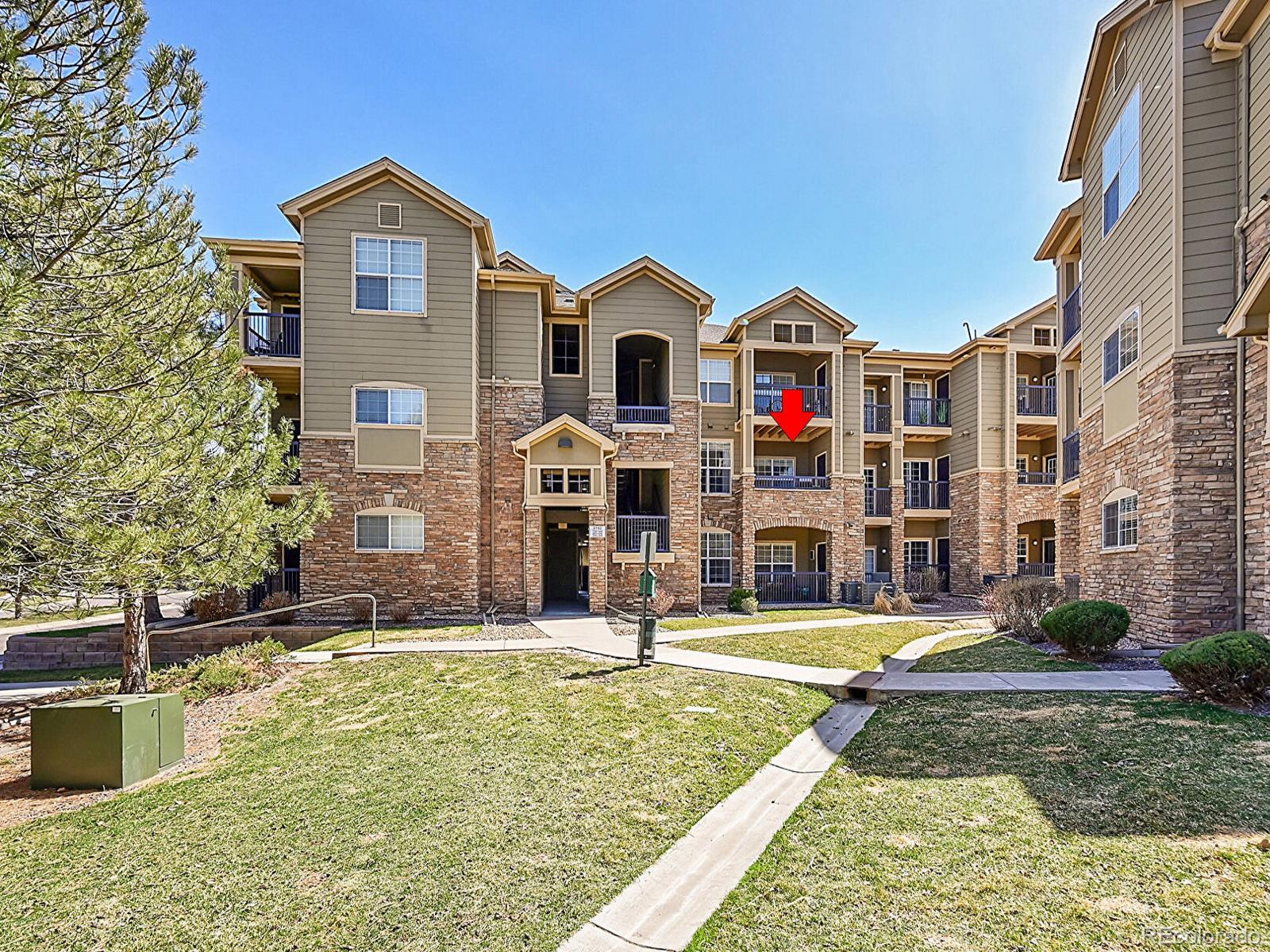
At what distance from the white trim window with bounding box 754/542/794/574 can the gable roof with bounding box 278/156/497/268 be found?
14394 millimetres

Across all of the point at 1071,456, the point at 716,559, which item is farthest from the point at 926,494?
the point at 716,559

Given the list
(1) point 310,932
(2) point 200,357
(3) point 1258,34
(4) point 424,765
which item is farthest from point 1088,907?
(3) point 1258,34

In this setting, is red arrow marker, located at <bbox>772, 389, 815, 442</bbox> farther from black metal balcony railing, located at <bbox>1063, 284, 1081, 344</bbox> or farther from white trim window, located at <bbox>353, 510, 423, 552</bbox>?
white trim window, located at <bbox>353, 510, 423, 552</bbox>

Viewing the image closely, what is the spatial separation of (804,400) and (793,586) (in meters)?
6.48

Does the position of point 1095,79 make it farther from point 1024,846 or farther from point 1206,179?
point 1024,846

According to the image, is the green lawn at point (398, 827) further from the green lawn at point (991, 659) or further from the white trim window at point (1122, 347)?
the white trim window at point (1122, 347)

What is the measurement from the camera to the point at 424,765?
20.9ft

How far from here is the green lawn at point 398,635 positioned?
44.0ft

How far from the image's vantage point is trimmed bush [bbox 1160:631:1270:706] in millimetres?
7238

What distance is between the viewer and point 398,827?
16.2ft

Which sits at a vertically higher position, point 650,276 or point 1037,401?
A: point 650,276

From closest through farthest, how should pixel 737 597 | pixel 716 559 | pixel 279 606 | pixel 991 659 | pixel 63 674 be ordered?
pixel 991 659 → pixel 63 674 → pixel 279 606 → pixel 737 597 → pixel 716 559

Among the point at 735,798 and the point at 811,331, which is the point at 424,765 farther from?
the point at 811,331

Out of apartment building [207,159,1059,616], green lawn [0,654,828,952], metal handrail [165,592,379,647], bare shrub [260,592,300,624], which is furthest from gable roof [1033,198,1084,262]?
bare shrub [260,592,300,624]
